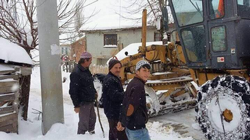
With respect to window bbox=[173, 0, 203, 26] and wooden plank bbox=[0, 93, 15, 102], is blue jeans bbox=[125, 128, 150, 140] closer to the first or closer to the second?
wooden plank bbox=[0, 93, 15, 102]

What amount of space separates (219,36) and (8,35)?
473cm

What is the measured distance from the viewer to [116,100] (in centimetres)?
378

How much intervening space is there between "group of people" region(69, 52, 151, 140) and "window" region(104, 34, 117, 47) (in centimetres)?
1627

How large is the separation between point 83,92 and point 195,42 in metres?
2.45

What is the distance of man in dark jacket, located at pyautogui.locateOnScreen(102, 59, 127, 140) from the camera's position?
12.3 ft

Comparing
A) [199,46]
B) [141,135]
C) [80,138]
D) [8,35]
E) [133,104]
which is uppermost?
[8,35]

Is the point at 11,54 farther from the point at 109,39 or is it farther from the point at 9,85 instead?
the point at 109,39

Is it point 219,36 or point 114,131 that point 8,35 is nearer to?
point 114,131

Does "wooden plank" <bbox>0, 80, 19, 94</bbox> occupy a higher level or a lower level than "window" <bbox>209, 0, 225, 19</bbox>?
lower

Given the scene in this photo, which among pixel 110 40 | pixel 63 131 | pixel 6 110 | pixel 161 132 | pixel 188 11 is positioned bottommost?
pixel 161 132

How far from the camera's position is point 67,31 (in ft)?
24.0

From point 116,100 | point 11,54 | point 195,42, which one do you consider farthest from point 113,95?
point 195,42

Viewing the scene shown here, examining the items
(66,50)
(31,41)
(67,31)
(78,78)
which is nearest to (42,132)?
(78,78)

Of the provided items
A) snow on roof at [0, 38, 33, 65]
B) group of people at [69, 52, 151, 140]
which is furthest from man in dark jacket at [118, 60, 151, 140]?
snow on roof at [0, 38, 33, 65]
